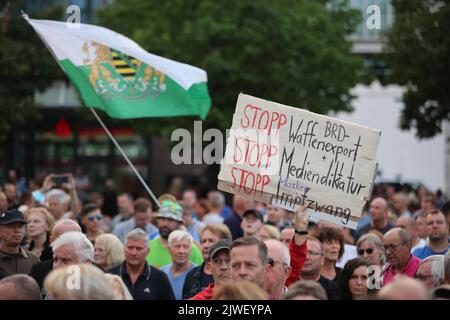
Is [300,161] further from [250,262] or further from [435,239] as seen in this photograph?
[435,239]

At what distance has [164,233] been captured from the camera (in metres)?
12.6

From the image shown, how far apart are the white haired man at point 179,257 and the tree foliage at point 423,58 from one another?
1301 centimetres

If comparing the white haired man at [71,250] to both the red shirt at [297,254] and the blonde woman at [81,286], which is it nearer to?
the red shirt at [297,254]

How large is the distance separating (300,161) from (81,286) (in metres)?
3.41

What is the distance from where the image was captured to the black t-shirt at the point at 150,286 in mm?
9992

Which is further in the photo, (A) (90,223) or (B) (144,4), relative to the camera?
(B) (144,4)

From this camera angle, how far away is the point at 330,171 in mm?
9023

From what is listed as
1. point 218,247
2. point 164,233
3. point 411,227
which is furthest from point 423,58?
point 218,247

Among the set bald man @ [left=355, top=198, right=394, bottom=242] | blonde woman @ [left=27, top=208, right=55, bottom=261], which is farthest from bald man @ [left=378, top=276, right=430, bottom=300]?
bald man @ [left=355, top=198, right=394, bottom=242]

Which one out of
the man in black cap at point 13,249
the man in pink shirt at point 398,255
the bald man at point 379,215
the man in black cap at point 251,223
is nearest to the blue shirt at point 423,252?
the man in pink shirt at point 398,255

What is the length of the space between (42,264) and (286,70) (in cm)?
2294

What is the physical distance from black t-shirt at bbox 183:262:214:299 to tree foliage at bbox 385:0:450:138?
539 inches
